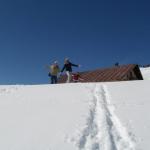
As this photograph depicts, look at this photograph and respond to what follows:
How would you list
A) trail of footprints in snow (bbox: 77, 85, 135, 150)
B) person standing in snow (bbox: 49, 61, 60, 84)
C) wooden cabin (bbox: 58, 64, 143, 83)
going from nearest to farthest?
trail of footprints in snow (bbox: 77, 85, 135, 150)
person standing in snow (bbox: 49, 61, 60, 84)
wooden cabin (bbox: 58, 64, 143, 83)

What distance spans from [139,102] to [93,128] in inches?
133

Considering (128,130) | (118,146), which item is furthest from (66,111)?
(118,146)

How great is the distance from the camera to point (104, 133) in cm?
614

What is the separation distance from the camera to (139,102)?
9445 millimetres

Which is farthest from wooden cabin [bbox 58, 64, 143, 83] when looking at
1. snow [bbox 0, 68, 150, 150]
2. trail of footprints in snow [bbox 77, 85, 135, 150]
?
trail of footprints in snow [bbox 77, 85, 135, 150]

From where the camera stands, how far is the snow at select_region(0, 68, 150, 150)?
5.65 m

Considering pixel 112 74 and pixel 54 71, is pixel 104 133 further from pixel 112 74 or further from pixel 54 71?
pixel 112 74

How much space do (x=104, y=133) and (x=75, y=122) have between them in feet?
3.26

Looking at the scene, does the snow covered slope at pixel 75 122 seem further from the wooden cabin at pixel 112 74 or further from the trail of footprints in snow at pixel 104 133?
the wooden cabin at pixel 112 74

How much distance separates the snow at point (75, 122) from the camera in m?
5.65

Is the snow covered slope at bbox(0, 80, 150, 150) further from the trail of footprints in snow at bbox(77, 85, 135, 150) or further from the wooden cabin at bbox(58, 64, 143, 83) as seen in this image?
the wooden cabin at bbox(58, 64, 143, 83)

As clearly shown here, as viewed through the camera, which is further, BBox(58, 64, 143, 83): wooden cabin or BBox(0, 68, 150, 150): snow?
BBox(58, 64, 143, 83): wooden cabin

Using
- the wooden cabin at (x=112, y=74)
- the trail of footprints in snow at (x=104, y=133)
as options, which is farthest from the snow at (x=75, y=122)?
the wooden cabin at (x=112, y=74)

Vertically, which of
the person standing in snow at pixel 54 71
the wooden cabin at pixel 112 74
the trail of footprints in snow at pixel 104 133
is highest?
the wooden cabin at pixel 112 74
